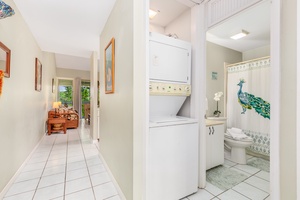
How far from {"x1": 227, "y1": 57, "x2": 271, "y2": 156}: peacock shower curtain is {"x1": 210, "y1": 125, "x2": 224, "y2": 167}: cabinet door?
1.15 metres

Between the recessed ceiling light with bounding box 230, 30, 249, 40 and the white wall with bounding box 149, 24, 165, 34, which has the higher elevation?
the recessed ceiling light with bounding box 230, 30, 249, 40

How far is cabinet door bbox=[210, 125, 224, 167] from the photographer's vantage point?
217 centimetres

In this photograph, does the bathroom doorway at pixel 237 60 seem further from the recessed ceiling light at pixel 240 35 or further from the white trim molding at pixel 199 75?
the white trim molding at pixel 199 75

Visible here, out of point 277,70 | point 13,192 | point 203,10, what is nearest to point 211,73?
point 203,10

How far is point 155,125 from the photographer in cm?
133

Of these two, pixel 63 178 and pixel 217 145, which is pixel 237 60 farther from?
pixel 63 178

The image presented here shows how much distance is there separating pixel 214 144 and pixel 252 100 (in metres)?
1.59

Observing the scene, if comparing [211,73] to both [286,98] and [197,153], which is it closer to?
[197,153]

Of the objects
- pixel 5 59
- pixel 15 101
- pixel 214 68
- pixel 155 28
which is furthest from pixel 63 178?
pixel 214 68

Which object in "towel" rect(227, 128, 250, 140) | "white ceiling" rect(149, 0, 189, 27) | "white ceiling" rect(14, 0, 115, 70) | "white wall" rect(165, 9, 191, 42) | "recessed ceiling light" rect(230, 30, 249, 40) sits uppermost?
"recessed ceiling light" rect(230, 30, 249, 40)

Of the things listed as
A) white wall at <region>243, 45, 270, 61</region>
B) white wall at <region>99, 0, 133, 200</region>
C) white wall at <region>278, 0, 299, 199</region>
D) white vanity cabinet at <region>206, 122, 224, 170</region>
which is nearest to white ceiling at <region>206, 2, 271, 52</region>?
white wall at <region>243, 45, 270, 61</region>

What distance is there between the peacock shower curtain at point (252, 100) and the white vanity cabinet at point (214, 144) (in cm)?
118

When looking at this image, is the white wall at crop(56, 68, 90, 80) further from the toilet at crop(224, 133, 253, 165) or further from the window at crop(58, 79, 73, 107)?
the toilet at crop(224, 133, 253, 165)

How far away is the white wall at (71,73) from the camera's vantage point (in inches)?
274
